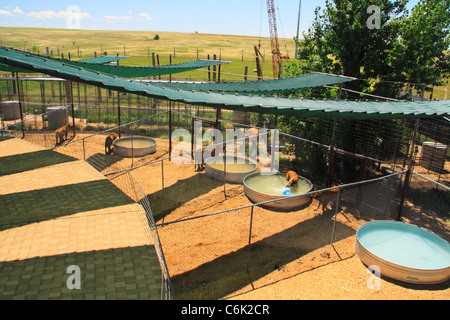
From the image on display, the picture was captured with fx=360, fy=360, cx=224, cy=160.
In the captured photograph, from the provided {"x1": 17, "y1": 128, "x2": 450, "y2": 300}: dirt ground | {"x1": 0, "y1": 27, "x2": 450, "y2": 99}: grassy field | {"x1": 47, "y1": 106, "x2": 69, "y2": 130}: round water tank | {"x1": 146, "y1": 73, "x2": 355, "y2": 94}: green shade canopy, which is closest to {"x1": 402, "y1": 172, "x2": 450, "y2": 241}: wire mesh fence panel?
{"x1": 17, "y1": 128, "x2": 450, "y2": 300}: dirt ground

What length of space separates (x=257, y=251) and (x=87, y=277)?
14.6 feet

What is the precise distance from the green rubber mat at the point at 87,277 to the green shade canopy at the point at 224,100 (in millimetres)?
3519

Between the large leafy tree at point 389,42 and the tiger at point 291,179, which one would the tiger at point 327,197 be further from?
the large leafy tree at point 389,42

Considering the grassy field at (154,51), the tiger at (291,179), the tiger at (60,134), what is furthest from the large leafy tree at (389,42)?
the grassy field at (154,51)

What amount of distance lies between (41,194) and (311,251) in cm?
715

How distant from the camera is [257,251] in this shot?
9117 mm

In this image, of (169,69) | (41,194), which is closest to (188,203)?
(41,194)

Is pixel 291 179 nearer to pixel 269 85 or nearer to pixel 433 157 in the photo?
pixel 269 85

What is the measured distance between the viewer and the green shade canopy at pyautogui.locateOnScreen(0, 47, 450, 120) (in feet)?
25.4

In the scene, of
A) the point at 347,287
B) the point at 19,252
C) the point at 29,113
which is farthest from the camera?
the point at 29,113

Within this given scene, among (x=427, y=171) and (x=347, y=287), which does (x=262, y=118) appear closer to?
(x=427, y=171)

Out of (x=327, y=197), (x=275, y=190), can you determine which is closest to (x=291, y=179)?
(x=275, y=190)

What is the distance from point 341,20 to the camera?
14.7 metres

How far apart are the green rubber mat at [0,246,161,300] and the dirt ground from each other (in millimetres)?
970
